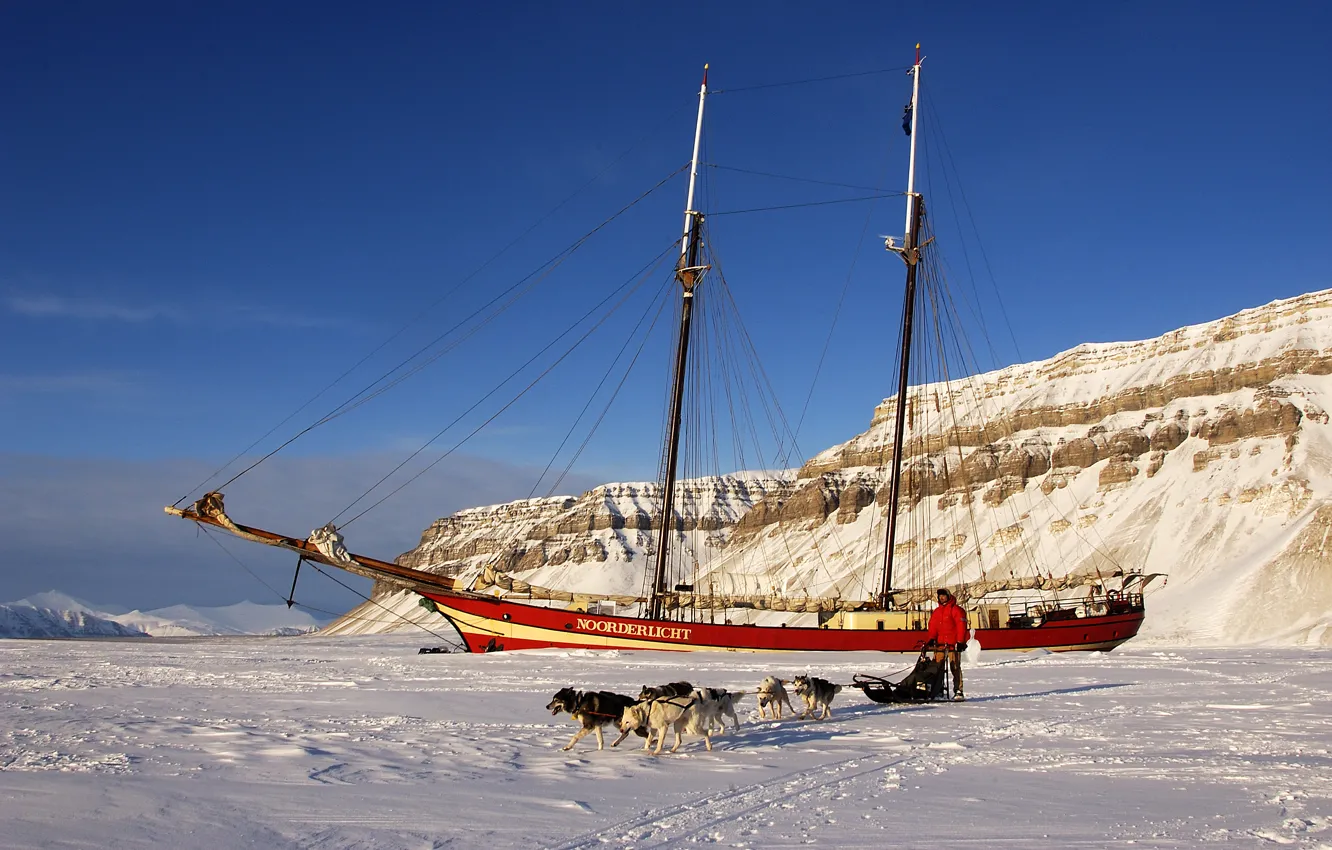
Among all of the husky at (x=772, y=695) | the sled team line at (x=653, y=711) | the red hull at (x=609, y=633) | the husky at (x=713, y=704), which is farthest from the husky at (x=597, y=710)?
the red hull at (x=609, y=633)

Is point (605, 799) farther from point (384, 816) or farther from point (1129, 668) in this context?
point (1129, 668)

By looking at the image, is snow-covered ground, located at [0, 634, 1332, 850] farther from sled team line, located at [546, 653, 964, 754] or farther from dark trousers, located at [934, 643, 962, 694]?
dark trousers, located at [934, 643, 962, 694]

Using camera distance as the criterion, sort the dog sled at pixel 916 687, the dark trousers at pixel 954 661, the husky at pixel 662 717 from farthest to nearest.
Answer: the dark trousers at pixel 954 661, the dog sled at pixel 916 687, the husky at pixel 662 717

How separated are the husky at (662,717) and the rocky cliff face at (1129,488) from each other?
5551cm

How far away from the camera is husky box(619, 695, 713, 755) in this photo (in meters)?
11.1

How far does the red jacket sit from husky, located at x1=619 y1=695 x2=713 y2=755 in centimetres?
752

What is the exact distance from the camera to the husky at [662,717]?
11055 mm

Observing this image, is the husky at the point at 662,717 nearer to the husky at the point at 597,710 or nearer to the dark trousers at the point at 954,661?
the husky at the point at 597,710

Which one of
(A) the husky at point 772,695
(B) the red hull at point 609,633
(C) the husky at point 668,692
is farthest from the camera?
(B) the red hull at point 609,633

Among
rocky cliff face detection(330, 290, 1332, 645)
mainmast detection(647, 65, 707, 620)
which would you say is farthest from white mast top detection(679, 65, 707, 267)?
rocky cliff face detection(330, 290, 1332, 645)

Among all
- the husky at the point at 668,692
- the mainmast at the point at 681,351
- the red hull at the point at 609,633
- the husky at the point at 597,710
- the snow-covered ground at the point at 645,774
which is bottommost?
the red hull at the point at 609,633

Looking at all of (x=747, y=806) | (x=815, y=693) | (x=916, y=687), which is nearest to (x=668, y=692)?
(x=747, y=806)

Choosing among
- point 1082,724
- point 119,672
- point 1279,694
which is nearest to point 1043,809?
point 1082,724

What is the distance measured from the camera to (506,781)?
9.26m
